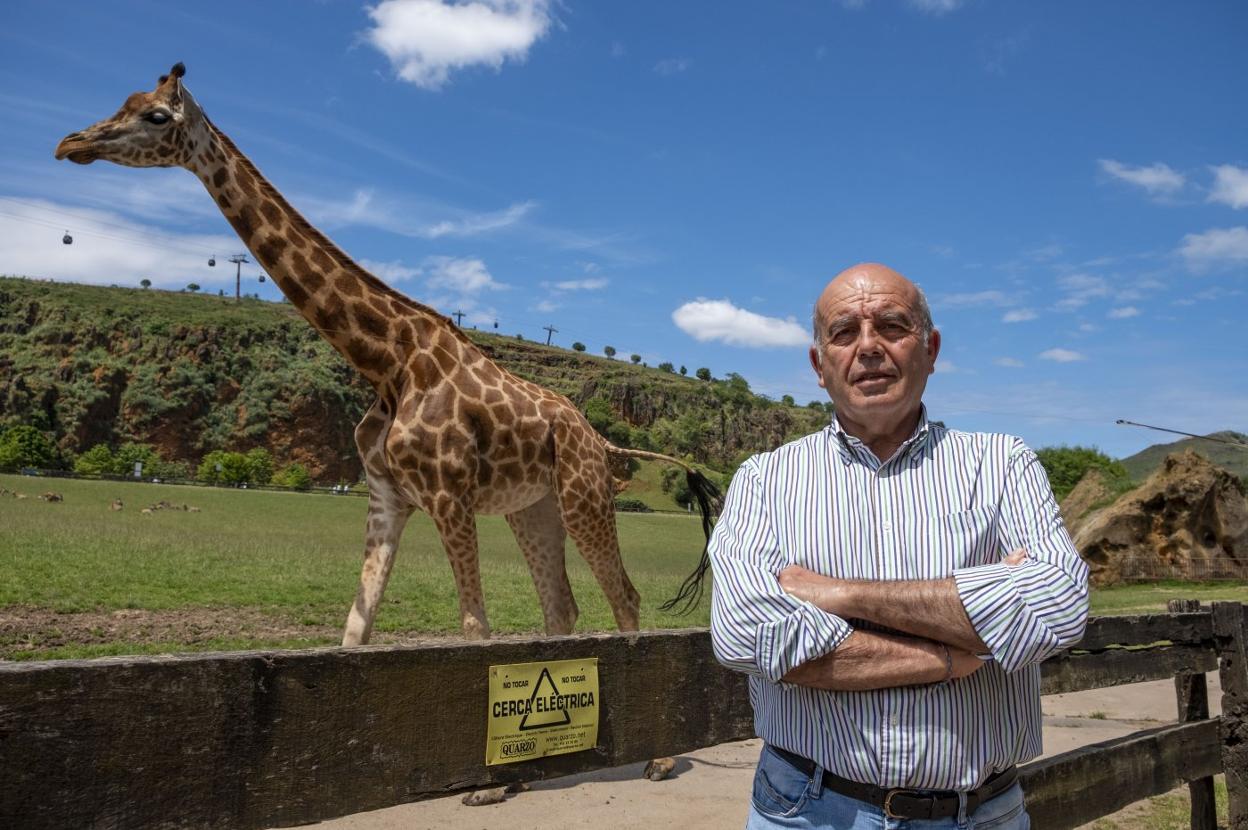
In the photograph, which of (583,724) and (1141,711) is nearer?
(583,724)

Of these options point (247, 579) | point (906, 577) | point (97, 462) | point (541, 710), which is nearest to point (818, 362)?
point (906, 577)

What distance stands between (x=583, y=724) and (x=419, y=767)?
1.97ft

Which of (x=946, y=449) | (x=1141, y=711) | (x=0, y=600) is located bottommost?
(x=1141, y=711)

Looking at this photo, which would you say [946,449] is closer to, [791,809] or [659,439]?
[791,809]

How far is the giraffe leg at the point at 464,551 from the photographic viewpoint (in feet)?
16.8

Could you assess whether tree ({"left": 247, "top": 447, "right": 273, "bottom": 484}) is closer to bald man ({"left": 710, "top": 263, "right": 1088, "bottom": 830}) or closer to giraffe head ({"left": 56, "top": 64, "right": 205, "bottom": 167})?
giraffe head ({"left": 56, "top": 64, "right": 205, "bottom": 167})

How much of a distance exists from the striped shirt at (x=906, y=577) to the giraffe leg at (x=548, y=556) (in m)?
3.86

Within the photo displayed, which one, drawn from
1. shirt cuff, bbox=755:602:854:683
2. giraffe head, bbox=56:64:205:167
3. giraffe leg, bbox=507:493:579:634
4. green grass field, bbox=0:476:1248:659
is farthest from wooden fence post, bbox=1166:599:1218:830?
green grass field, bbox=0:476:1248:659

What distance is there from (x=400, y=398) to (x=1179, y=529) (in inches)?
1054

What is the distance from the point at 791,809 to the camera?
2.22 meters

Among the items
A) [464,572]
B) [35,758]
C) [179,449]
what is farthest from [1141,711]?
[179,449]

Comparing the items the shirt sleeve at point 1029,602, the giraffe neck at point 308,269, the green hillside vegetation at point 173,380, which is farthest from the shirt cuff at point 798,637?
the green hillside vegetation at point 173,380

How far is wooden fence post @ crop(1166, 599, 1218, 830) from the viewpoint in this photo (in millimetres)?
5473

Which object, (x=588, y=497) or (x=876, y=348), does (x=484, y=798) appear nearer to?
(x=588, y=497)
